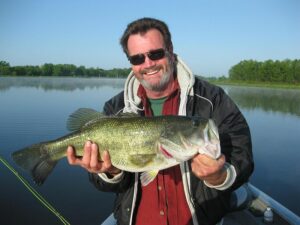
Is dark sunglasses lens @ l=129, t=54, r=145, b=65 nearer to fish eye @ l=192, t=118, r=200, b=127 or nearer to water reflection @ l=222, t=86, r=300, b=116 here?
fish eye @ l=192, t=118, r=200, b=127

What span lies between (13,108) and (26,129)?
288 inches

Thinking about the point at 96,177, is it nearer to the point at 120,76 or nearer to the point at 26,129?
the point at 26,129

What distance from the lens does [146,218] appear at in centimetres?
326

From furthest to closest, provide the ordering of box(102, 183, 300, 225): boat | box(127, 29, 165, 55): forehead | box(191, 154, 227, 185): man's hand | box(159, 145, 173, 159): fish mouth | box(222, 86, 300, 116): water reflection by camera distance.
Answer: box(222, 86, 300, 116): water reflection < box(102, 183, 300, 225): boat < box(127, 29, 165, 55): forehead < box(159, 145, 173, 159): fish mouth < box(191, 154, 227, 185): man's hand

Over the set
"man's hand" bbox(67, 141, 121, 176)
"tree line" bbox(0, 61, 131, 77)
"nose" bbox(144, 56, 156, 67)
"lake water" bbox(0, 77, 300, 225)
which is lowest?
"tree line" bbox(0, 61, 131, 77)

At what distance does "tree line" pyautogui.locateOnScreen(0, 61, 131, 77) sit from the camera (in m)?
117

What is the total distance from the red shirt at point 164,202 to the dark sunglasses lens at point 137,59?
3.92ft

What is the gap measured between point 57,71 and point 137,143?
135974 millimetres

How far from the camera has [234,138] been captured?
312cm

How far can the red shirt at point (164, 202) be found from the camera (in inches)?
124

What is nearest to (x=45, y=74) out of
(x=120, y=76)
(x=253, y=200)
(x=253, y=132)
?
(x=120, y=76)

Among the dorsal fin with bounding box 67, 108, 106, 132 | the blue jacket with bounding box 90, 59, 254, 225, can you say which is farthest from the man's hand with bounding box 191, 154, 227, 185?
the dorsal fin with bounding box 67, 108, 106, 132

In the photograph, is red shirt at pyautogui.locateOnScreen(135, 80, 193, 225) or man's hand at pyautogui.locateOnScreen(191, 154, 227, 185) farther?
red shirt at pyautogui.locateOnScreen(135, 80, 193, 225)

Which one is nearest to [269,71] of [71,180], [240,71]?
[240,71]
